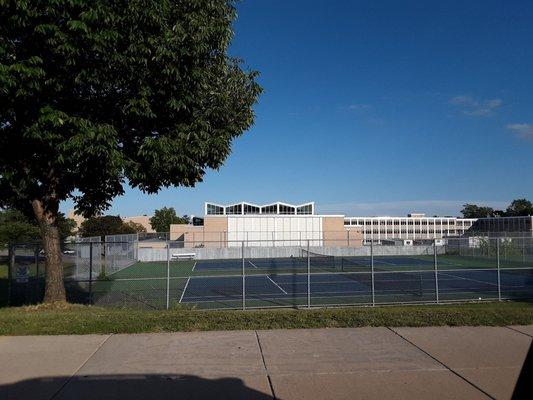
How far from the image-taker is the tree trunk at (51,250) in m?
11.5

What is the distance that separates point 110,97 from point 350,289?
15.8 meters

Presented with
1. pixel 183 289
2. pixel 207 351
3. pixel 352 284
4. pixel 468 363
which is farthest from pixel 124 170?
Result: pixel 352 284

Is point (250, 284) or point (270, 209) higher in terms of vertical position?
point (270, 209)

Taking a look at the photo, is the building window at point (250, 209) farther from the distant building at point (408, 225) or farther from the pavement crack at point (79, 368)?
the pavement crack at point (79, 368)

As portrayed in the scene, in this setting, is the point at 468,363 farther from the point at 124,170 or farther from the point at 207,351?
the point at 124,170

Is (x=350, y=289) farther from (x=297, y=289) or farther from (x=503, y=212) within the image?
(x=503, y=212)

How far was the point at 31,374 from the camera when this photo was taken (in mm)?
6340

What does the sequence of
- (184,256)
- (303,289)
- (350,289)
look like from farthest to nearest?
(184,256) < (303,289) < (350,289)

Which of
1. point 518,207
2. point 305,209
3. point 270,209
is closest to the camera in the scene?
point 305,209

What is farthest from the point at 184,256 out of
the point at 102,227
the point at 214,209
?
the point at 214,209

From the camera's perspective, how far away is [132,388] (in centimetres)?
581

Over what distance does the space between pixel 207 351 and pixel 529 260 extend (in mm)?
32238

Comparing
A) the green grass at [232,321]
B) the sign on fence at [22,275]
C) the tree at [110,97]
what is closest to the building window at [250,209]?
the sign on fence at [22,275]

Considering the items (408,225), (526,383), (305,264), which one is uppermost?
(408,225)
